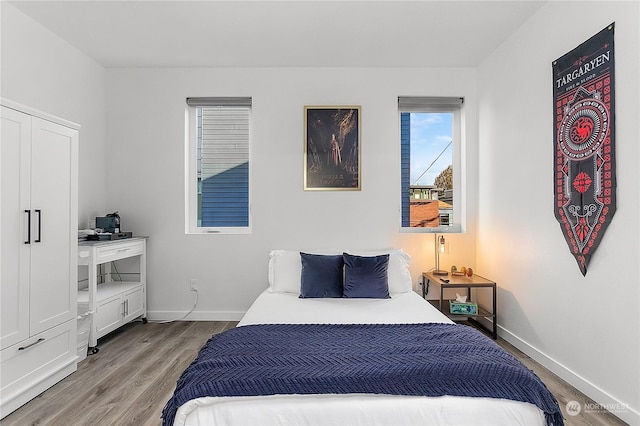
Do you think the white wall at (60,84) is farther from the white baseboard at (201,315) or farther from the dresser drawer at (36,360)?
the dresser drawer at (36,360)

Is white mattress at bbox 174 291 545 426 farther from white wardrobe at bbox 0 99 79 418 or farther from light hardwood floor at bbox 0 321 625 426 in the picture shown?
white wardrobe at bbox 0 99 79 418

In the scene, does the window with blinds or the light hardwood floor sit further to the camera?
the window with blinds

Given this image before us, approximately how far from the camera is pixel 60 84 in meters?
3.39

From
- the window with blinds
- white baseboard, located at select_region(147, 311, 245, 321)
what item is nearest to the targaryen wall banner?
the window with blinds

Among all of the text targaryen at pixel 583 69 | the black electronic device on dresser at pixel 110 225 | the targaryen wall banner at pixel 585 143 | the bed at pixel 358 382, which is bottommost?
the bed at pixel 358 382

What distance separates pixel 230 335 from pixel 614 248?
234 centimetres

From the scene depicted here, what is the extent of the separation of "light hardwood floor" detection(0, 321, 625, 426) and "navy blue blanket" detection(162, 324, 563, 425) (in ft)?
2.28

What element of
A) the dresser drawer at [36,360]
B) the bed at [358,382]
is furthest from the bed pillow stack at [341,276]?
the dresser drawer at [36,360]

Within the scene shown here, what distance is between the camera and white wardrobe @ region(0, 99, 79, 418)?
2.23 metres

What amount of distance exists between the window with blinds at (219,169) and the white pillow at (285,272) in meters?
0.73

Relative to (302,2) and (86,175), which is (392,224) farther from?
(86,175)

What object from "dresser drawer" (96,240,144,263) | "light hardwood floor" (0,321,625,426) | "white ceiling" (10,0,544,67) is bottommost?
"light hardwood floor" (0,321,625,426)

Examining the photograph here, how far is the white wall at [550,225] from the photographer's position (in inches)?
82.4

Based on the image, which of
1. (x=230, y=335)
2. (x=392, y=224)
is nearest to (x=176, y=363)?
(x=230, y=335)
